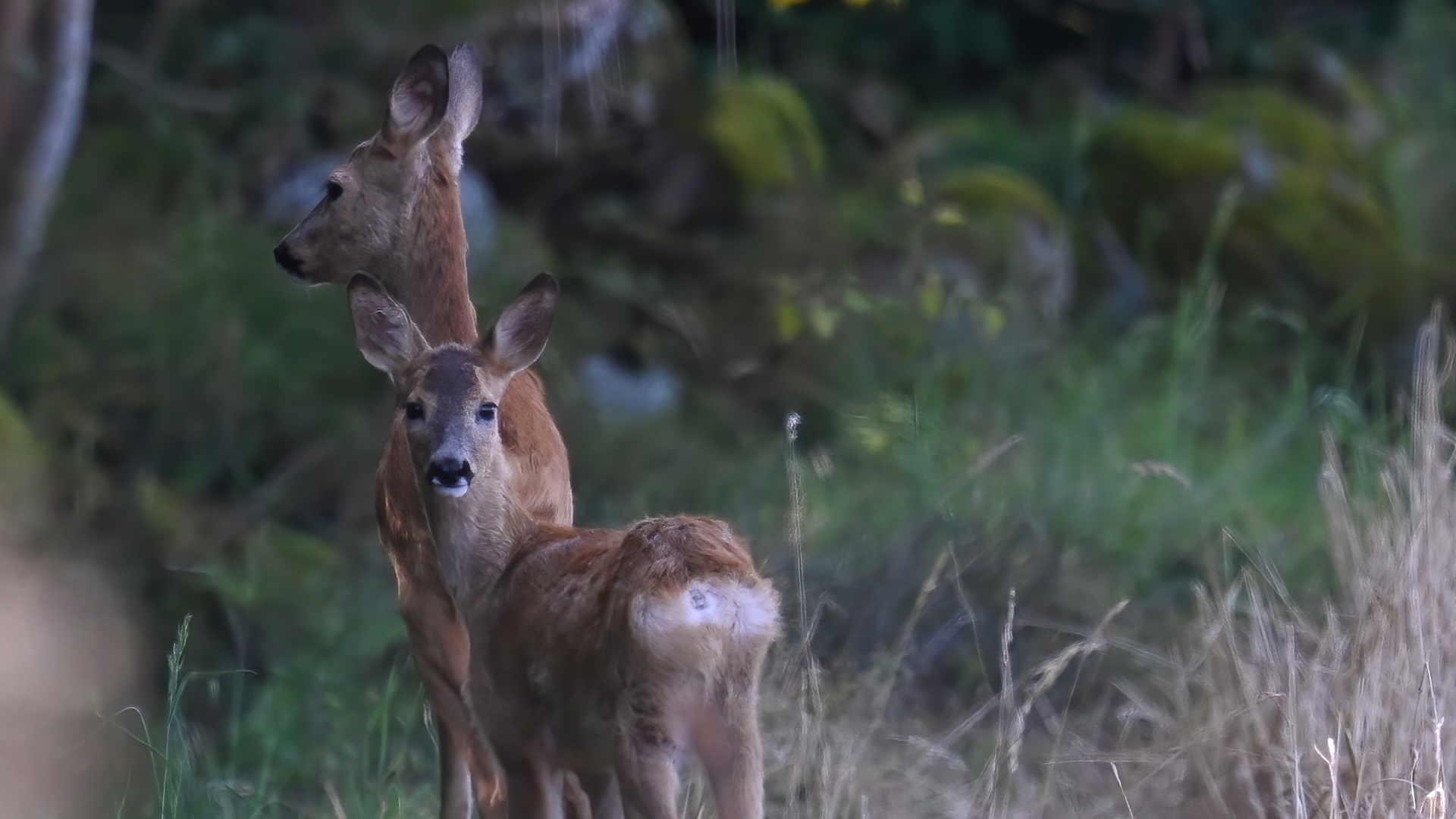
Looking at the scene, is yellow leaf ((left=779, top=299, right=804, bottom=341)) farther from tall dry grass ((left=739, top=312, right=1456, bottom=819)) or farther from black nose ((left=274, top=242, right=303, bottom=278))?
black nose ((left=274, top=242, right=303, bottom=278))

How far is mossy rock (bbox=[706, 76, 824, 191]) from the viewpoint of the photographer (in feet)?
35.9

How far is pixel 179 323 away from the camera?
8.83 metres

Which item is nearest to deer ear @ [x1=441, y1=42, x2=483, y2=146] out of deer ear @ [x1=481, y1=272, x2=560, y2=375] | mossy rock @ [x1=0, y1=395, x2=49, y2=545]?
deer ear @ [x1=481, y1=272, x2=560, y2=375]

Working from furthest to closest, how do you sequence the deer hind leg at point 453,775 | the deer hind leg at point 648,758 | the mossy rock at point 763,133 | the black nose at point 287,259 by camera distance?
the mossy rock at point 763,133 < the black nose at point 287,259 < the deer hind leg at point 453,775 < the deer hind leg at point 648,758

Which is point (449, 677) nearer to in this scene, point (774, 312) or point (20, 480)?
point (20, 480)

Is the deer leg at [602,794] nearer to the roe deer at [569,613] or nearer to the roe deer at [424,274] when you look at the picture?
the roe deer at [569,613]

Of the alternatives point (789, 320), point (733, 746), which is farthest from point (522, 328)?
point (789, 320)

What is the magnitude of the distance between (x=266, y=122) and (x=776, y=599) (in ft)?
21.2

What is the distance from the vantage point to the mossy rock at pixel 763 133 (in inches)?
431

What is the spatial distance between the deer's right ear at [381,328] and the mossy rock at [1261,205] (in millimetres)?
7682

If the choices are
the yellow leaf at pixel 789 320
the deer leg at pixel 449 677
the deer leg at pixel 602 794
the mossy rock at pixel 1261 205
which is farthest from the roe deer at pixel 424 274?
the mossy rock at pixel 1261 205

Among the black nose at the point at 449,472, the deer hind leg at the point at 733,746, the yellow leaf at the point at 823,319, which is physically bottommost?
the yellow leaf at the point at 823,319

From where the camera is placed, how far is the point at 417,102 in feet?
16.9

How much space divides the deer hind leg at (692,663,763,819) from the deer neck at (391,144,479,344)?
148 centimetres
